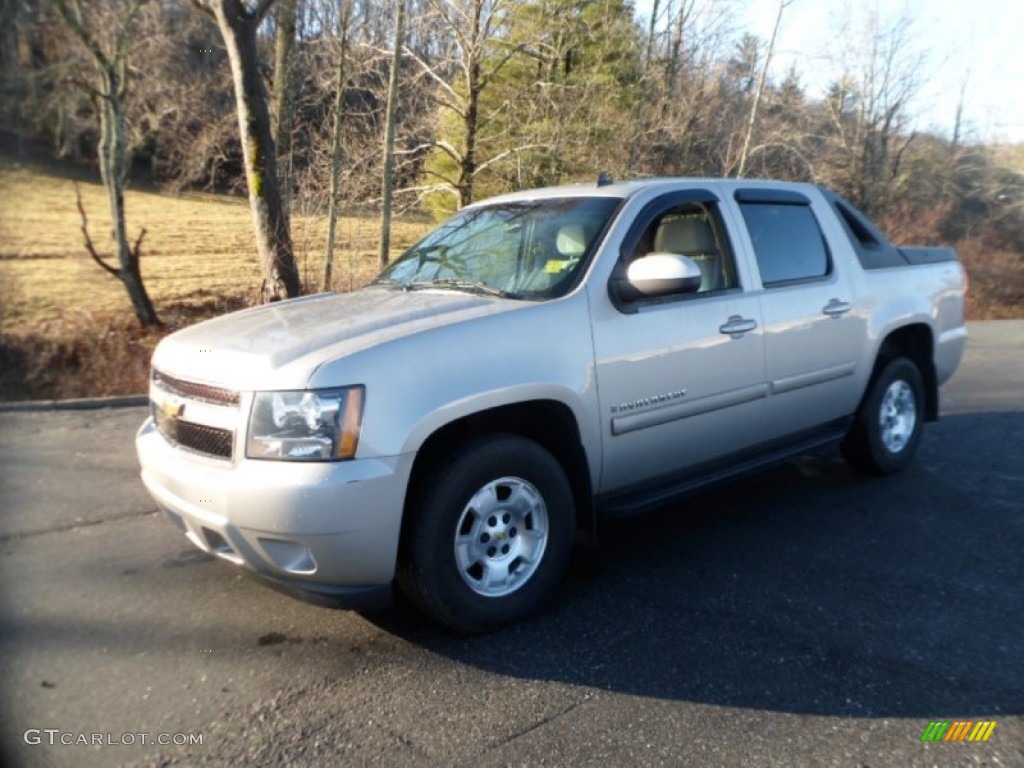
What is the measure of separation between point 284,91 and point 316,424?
1190 cm

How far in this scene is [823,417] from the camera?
5184mm

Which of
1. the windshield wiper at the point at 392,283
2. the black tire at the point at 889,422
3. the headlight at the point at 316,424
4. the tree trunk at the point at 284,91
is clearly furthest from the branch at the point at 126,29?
the black tire at the point at 889,422

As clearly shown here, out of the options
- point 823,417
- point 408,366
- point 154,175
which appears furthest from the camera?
point 154,175

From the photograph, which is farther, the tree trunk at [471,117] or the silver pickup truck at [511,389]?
the tree trunk at [471,117]

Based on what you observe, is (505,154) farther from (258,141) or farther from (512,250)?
(512,250)

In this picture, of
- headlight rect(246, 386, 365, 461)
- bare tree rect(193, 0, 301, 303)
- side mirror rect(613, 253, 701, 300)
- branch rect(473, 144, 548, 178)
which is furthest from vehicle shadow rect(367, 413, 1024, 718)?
branch rect(473, 144, 548, 178)

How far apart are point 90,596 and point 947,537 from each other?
4559 millimetres

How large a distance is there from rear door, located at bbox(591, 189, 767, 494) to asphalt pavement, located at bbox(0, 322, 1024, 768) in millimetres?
609

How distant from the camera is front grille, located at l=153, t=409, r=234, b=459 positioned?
3270mm

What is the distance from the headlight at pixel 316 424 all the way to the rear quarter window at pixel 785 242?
106 inches

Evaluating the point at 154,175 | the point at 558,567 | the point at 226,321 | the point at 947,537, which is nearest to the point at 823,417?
the point at 947,537

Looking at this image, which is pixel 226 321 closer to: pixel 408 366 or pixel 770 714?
pixel 408 366

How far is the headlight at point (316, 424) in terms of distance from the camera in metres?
3.06

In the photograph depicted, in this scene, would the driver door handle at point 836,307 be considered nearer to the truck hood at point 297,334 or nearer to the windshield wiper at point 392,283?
the truck hood at point 297,334
